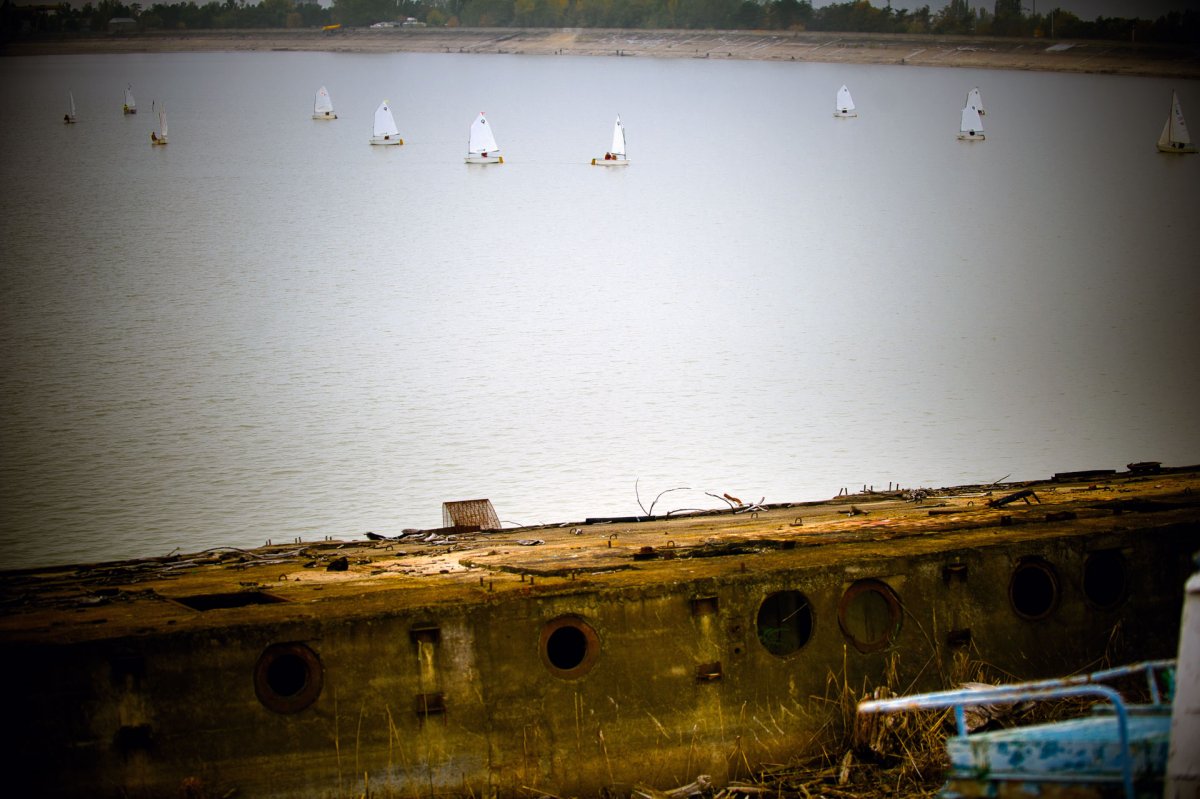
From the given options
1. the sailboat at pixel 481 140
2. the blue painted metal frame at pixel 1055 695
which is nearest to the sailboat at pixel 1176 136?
the sailboat at pixel 481 140

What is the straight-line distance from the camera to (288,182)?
202ft

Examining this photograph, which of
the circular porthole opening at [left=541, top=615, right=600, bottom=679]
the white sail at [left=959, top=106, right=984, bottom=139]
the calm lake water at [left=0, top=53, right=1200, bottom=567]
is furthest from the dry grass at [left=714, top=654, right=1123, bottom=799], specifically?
the white sail at [left=959, top=106, right=984, bottom=139]

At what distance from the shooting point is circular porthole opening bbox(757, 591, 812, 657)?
9.13m

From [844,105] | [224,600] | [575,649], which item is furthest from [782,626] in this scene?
[844,105]

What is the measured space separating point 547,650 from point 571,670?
0.19 meters

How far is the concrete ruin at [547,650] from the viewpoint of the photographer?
7.89 m

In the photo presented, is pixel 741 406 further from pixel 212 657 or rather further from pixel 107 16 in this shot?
pixel 107 16

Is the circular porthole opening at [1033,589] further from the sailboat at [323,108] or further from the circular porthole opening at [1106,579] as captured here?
the sailboat at [323,108]

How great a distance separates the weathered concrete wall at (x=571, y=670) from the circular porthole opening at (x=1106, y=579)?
0.02 m

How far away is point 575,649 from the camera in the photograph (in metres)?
8.71

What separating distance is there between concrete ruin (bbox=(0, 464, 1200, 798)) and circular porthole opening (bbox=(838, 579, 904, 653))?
0.06 ft

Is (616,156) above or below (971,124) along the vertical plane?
below

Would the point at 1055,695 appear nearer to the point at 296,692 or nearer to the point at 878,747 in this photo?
the point at 878,747

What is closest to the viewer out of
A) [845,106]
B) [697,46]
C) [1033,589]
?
[1033,589]
